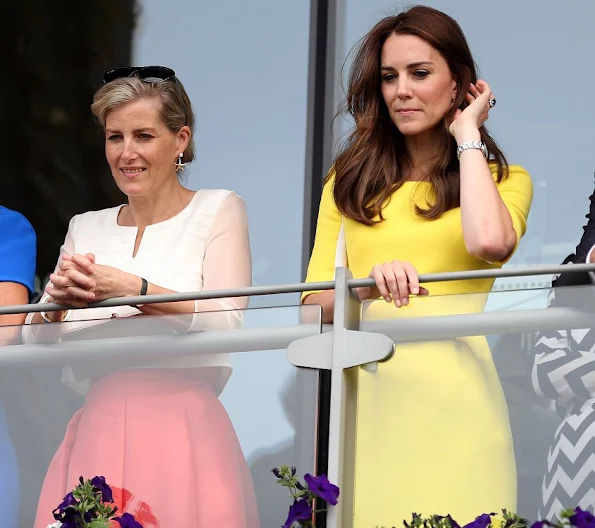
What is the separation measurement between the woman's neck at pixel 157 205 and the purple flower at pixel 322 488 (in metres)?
1.10

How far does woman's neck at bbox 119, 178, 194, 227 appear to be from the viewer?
3617 millimetres

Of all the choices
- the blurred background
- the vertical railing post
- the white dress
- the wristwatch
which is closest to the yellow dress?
the vertical railing post

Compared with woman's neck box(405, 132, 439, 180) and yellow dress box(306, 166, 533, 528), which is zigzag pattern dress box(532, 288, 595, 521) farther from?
woman's neck box(405, 132, 439, 180)

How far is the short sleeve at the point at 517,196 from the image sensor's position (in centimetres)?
311

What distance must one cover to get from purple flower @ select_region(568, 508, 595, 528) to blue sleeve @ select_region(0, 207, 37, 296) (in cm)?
170

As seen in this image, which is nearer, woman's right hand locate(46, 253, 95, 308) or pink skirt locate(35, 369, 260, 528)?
pink skirt locate(35, 369, 260, 528)

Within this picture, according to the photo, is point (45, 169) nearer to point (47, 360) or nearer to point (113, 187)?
A: point (113, 187)

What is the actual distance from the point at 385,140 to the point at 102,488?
112 cm

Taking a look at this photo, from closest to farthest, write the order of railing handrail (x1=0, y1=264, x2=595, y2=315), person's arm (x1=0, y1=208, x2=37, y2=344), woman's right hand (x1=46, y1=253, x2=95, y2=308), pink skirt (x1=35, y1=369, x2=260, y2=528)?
railing handrail (x1=0, y1=264, x2=595, y2=315), pink skirt (x1=35, y1=369, x2=260, y2=528), woman's right hand (x1=46, y1=253, x2=95, y2=308), person's arm (x1=0, y1=208, x2=37, y2=344)

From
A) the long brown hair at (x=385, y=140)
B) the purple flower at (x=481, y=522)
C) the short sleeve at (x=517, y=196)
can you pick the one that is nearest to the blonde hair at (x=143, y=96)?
the long brown hair at (x=385, y=140)

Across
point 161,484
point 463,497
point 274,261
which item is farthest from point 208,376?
point 274,261

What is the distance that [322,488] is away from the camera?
8.83 feet

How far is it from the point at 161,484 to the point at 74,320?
1.39 ft

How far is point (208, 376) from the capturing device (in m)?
3.00
